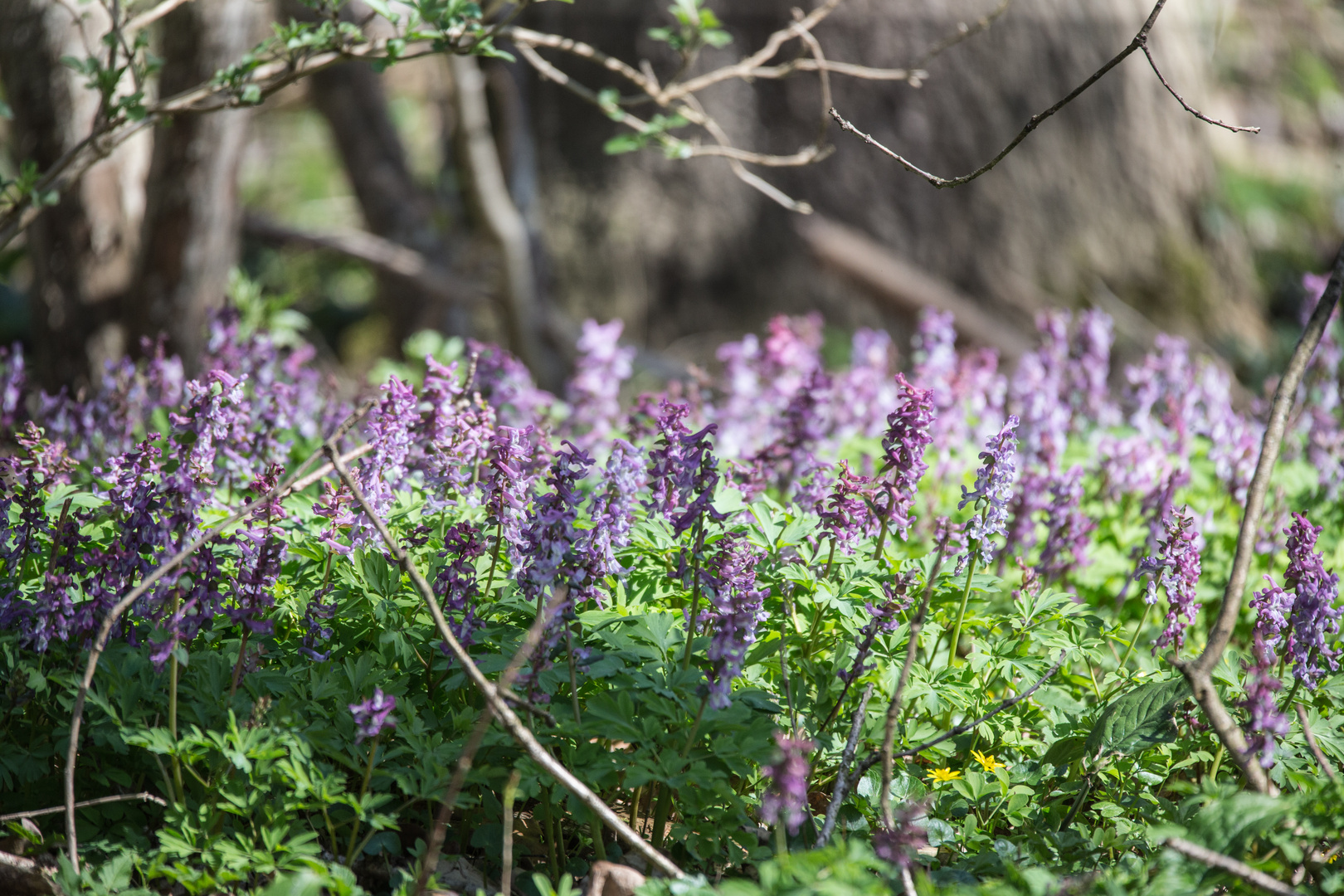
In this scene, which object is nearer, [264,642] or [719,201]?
[264,642]

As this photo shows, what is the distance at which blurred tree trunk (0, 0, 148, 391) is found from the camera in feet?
16.2

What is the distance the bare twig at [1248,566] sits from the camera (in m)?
2.10

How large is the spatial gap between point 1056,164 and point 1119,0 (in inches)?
55.0

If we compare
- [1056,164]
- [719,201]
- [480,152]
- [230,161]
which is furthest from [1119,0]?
[230,161]

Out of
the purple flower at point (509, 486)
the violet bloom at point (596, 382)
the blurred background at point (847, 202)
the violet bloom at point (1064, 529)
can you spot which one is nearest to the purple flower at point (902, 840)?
the purple flower at point (509, 486)

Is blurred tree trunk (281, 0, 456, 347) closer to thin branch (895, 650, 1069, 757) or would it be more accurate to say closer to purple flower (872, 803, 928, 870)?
thin branch (895, 650, 1069, 757)

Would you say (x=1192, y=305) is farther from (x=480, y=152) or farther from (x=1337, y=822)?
(x=1337, y=822)

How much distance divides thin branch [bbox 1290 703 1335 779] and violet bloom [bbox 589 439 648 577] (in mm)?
1342

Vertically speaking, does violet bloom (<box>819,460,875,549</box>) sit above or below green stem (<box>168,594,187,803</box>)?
above

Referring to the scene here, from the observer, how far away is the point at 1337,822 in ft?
6.61

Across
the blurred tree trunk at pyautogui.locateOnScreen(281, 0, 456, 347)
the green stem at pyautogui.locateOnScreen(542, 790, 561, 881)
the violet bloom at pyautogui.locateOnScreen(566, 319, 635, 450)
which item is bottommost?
the green stem at pyautogui.locateOnScreen(542, 790, 561, 881)

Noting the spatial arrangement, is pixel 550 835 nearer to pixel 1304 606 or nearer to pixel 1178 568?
pixel 1178 568

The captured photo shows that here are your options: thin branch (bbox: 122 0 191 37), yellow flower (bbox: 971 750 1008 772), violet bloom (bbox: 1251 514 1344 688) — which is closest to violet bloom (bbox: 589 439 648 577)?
yellow flower (bbox: 971 750 1008 772)

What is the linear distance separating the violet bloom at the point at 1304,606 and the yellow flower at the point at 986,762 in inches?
29.5
